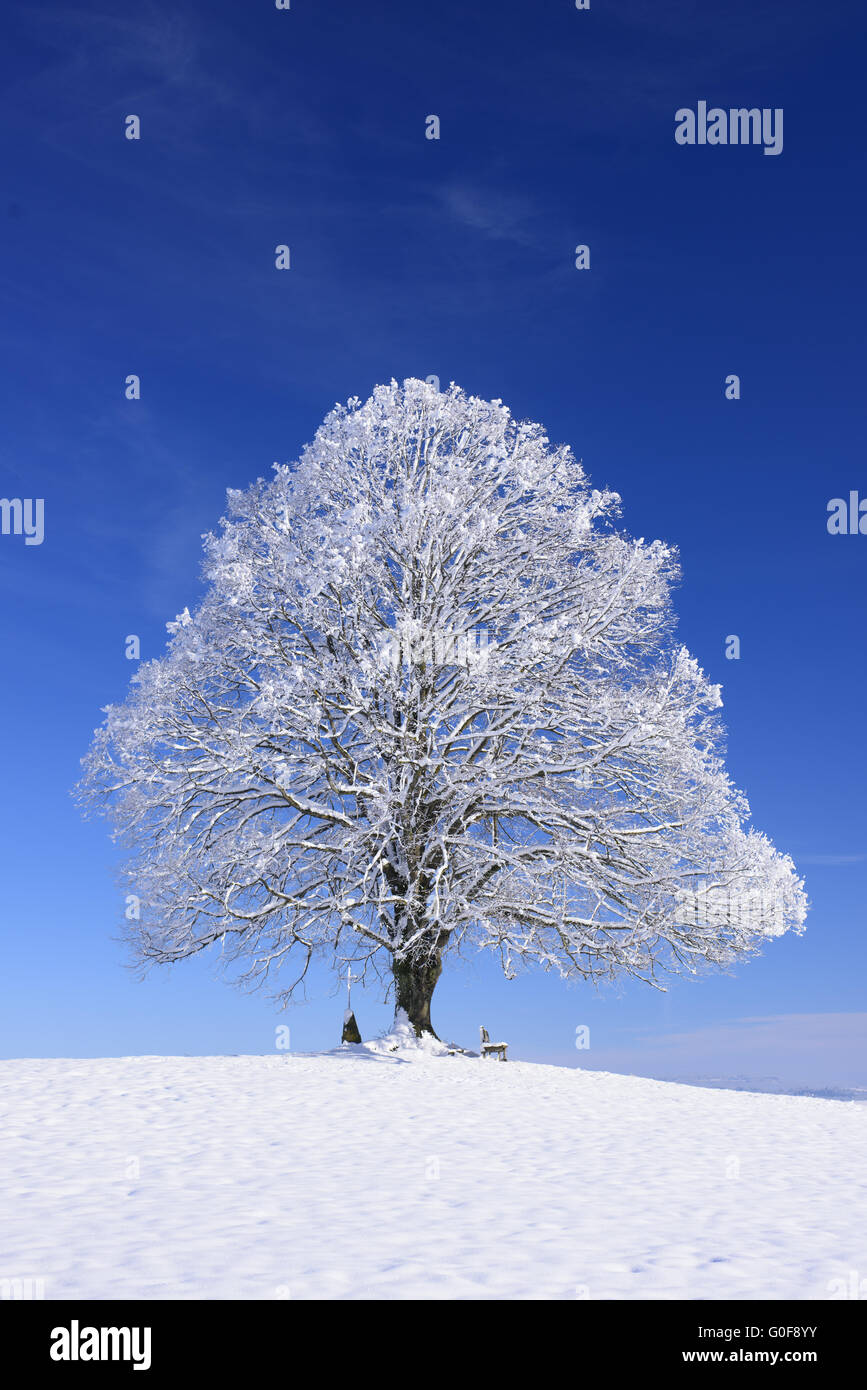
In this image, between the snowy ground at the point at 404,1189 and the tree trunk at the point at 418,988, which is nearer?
the snowy ground at the point at 404,1189

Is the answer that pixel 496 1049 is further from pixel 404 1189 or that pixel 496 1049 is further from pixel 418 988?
pixel 404 1189

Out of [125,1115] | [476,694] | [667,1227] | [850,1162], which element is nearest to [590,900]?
[476,694]

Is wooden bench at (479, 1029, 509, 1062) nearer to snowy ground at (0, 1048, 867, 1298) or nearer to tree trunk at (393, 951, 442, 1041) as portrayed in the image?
tree trunk at (393, 951, 442, 1041)

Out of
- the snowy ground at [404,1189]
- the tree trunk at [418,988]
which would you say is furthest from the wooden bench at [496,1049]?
the snowy ground at [404,1189]

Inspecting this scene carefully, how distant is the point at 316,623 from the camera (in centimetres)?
1889

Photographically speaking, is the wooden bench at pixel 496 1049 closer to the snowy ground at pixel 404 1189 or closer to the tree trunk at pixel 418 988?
the tree trunk at pixel 418 988

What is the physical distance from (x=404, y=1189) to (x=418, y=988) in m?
10.2

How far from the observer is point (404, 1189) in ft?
27.9

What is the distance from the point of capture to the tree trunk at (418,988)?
18562mm

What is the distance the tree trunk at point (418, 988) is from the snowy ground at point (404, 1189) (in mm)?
2953

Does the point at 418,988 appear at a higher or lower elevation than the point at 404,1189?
higher

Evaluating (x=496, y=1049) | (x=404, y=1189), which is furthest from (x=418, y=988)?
(x=404, y=1189)

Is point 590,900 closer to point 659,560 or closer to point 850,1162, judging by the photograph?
point 659,560
